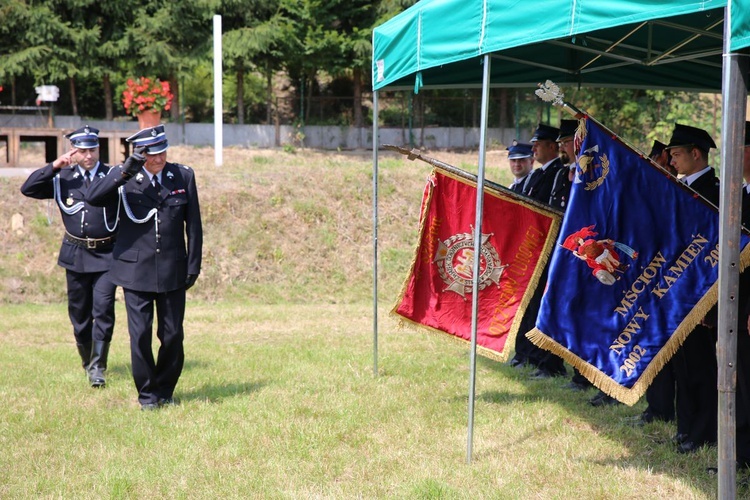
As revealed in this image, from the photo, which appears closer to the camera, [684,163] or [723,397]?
[723,397]

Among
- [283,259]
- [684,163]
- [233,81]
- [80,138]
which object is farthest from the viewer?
[233,81]

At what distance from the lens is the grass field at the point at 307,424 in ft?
15.8

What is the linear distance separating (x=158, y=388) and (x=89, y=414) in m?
0.55

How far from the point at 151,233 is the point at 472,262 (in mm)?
2492

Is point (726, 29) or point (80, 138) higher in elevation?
point (726, 29)

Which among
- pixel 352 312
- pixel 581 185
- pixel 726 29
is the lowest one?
pixel 352 312

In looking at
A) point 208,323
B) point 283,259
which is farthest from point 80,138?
point 283,259

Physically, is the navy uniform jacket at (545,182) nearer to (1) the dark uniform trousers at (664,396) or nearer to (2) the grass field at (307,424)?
(2) the grass field at (307,424)

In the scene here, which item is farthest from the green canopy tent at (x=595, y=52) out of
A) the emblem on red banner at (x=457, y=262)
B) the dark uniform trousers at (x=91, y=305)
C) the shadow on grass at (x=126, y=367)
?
the shadow on grass at (x=126, y=367)

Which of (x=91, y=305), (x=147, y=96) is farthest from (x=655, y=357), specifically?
(x=147, y=96)

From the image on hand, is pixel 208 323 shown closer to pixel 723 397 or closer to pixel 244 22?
pixel 723 397

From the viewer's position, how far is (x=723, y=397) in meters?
3.62

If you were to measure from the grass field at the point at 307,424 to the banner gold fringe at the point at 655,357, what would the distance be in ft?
1.76

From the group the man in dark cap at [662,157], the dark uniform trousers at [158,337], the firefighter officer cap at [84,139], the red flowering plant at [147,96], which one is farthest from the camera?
the red flowering plant at [147,96]
